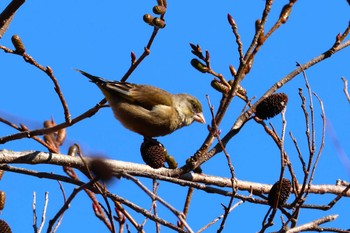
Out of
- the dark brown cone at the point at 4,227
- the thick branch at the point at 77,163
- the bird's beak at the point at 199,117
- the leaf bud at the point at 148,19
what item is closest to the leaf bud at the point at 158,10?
the leaf bud at the point at 148,19

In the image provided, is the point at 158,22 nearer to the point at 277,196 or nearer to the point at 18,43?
the point at 18,43

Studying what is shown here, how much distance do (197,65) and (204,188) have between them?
2.50ft

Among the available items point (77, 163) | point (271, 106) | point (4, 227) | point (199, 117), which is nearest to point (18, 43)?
point (77, 163)

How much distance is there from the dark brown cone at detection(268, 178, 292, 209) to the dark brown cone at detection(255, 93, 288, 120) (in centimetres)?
50

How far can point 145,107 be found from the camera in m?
6.08

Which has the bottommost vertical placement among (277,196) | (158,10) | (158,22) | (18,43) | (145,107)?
(277,196)

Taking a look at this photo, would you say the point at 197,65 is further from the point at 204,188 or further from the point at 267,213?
the point at 267,213

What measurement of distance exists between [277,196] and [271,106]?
851 mm

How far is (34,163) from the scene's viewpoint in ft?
13.2

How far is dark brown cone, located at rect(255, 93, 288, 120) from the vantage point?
154 inches

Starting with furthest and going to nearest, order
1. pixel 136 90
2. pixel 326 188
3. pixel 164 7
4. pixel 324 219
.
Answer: pixel 136 90, pixel 326 188, pixel 164 7, pixel 324 219

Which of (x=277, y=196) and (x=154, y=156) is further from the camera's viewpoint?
(x=154, y=156)

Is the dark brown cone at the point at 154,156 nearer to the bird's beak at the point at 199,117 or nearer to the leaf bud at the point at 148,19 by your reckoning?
the leaf bud at the point at 148,19

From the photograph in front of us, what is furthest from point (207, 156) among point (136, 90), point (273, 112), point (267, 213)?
point (136, 90)
